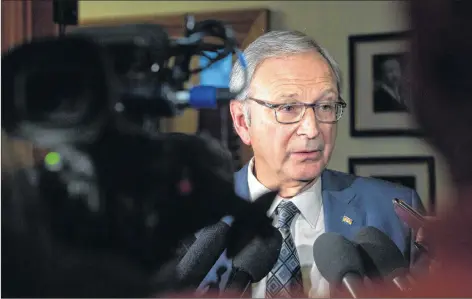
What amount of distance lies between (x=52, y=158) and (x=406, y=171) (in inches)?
21.4

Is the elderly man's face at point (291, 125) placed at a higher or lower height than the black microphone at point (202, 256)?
higher

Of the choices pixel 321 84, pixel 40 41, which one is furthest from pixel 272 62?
pixel 40 41

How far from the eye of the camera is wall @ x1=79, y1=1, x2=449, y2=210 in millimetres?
892

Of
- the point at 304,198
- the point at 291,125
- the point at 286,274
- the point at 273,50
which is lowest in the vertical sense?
the point at 286,274

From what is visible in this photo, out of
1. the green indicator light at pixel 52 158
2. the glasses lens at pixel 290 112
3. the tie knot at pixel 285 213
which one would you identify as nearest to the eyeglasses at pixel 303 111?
the glasses lens at pixel 290 112

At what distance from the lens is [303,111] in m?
0.87

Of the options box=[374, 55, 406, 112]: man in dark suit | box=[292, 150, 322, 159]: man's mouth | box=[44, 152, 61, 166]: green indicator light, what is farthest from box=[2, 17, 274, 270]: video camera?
box=[374, 55, 406, 112]: man in dark suit

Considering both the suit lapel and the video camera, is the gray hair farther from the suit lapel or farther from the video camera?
the suit lapel

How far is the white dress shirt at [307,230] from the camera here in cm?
87

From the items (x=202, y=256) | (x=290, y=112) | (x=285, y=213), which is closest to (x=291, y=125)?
(x=290, y=112)

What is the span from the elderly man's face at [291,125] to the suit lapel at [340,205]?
0.03m

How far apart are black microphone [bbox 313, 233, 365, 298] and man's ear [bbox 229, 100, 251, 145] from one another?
19cm

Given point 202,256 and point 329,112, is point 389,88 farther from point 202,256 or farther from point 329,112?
point 202,256

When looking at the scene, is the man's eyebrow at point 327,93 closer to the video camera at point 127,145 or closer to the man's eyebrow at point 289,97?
the man's eyebrow at point 289,97
